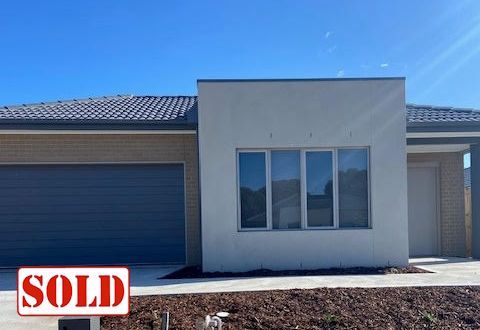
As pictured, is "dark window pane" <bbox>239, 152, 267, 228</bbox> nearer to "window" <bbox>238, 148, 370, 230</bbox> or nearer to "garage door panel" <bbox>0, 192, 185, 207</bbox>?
"window" <bbox>238, 148, 370, 230</bbox>

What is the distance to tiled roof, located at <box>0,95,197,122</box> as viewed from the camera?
32.7 ft

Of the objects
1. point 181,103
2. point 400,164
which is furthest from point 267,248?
point 181,103

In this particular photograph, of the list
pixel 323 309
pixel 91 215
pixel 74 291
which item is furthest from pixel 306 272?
pixel 74 291

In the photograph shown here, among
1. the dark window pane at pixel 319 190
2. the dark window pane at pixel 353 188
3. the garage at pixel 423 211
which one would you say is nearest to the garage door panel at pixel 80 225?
the dark window pane at pixel 319 190

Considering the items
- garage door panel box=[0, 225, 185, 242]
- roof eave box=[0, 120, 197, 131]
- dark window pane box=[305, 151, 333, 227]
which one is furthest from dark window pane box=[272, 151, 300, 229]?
garage door panel box=[0, 225, 185, 242]

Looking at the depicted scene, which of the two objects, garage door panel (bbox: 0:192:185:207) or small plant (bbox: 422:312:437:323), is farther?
garage door panel (bbox: 0:192:185:207)

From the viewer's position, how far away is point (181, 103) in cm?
1244

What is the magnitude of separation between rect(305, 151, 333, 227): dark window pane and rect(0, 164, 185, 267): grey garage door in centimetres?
325

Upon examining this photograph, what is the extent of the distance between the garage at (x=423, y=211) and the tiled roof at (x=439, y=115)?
61.5 inches

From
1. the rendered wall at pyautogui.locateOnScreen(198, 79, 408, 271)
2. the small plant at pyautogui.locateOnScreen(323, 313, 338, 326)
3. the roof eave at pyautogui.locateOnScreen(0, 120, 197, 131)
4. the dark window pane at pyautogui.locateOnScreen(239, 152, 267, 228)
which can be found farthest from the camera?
Result: the roof eave at pyautogui.locateOnScreen(0, 120, 197, 131)

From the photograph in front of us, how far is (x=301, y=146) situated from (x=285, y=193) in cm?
108

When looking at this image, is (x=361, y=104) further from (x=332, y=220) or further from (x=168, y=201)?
(x=168, y=201)

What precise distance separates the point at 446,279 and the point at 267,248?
136 inches

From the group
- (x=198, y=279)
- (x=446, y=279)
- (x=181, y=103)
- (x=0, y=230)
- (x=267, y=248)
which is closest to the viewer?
(x=446, y=279)
